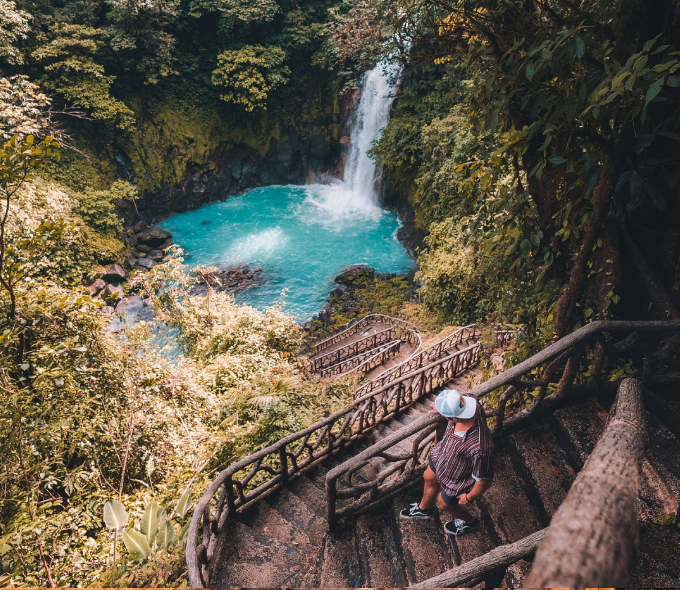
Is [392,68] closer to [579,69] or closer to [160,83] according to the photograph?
[160,83]

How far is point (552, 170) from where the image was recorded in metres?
3.56

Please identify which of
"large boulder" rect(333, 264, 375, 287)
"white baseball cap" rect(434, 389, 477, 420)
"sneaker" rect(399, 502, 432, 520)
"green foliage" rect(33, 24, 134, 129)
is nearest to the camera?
"white baseball cap" rect(434, 389, 477, 420)

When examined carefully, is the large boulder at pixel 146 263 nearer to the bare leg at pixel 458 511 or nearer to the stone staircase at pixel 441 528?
the stone staircase at pixel 441 528

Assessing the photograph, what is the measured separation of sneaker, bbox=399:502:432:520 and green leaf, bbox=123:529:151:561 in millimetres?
2156

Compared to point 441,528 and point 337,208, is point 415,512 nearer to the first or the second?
point 441,528

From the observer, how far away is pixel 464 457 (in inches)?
111

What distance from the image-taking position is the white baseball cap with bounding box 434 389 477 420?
8.98 feet

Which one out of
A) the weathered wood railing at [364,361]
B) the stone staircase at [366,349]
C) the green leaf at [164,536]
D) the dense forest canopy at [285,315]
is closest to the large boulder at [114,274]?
the dense forest canopy at [285,315]

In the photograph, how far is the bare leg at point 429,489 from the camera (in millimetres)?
3123

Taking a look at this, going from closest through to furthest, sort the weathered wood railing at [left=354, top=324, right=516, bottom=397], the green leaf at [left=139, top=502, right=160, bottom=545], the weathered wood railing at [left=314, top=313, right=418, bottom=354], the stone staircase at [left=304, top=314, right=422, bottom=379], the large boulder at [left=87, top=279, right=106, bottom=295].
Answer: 1. the green leaf at [left=139, top=502, right=160, bottom=545]
2. the weathered wood railing at [left=354, top=324, right=516, bottom=397]
3. the stone staircase at [left=304, top=314, right=422, bottom=379]
4. the weathered wood railing at [left=314, top=313, right=418, bottom=354]
5. the large boulder at [left=87, top=279, right=106, bottom=295]

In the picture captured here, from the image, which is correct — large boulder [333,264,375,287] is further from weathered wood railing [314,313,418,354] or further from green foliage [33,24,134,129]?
green foliage [33,24,134,129]

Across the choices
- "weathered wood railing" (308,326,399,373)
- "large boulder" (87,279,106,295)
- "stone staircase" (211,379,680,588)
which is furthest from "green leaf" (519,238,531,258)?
"large boulder" (87,279,106,295)

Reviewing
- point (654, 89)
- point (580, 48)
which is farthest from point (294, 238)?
point (654, 89)

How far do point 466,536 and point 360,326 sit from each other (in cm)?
1190
